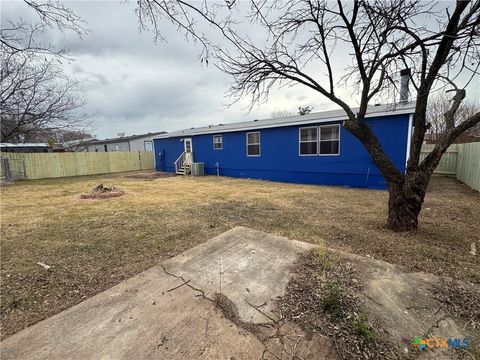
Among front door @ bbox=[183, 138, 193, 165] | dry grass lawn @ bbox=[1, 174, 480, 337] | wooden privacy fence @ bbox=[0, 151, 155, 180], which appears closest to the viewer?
dry grass lawn @ bbox=[1, 174, 480, 337]

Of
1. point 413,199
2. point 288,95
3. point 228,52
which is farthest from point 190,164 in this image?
point 413,199

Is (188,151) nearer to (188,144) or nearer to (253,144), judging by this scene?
(188,144)

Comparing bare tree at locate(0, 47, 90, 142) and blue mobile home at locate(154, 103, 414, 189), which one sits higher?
bare tree at locate(0, 47, 90, 142)

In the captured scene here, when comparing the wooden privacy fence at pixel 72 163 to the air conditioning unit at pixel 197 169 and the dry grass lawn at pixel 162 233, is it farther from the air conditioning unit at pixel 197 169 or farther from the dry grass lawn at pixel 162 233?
the dry grass lawn at pixel 162 233

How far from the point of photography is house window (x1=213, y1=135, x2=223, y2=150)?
13.1 metres

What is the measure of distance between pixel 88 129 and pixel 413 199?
16.4m

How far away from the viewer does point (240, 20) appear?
293 centimetres

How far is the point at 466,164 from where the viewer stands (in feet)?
29.1

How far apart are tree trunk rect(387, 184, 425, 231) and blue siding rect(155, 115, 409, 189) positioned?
186 inches

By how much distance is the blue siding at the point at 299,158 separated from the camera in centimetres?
793

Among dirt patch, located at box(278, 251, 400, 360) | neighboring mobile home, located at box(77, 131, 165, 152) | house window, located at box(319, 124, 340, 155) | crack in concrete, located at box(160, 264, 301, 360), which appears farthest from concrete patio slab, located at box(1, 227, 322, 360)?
neighboring mobile home, located at box(77, 131, 165, 152)

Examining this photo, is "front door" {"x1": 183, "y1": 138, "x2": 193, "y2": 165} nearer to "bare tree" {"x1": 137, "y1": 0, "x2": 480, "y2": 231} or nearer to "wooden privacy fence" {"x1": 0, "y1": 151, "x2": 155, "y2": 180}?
"wooden privacy fence" {"x1": 0, "y1": 151, "x2": 155, "y2": 180}

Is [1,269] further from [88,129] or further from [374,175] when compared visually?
[88,129]

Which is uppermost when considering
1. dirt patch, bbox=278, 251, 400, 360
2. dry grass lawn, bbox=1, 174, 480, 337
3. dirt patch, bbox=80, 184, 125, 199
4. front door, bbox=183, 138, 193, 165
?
front door, bbox=183, 138, 193, 165
